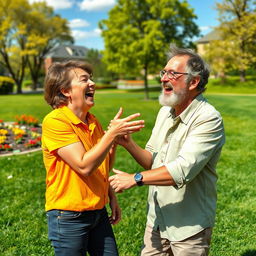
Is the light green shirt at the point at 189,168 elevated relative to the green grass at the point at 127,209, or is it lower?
elevated

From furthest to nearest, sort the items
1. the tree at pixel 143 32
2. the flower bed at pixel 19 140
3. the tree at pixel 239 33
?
1. the tree at pixel 239 33
2. the tree at pixel 143 32
3. the flower bed at pixel 19 140

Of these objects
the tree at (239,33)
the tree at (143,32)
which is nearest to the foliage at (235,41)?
the tree at (239,33)

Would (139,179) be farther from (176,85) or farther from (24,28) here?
(24,28)

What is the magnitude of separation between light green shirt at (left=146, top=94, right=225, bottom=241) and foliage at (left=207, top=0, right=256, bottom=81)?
37646 mm

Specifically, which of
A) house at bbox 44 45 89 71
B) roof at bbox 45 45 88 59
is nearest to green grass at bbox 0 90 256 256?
house at bbox 44 45 89 71

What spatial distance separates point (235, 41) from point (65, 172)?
39.9 meters

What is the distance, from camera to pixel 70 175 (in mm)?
2252

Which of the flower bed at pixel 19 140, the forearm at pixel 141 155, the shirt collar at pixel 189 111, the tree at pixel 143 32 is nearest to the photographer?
the shirt collar at pixel 189 111

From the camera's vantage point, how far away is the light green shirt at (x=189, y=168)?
6.96 ft

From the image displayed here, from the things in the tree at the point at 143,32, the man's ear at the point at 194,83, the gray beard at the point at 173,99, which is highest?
the tree at the point at 143,32

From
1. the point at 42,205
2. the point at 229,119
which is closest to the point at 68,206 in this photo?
the point at 42,205

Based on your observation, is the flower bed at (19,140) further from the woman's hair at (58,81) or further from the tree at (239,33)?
the tree at (239,33)

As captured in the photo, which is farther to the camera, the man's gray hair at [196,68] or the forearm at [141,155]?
the forearm at [141,155]

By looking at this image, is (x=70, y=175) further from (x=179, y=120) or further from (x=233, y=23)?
(x=233, y=23)
